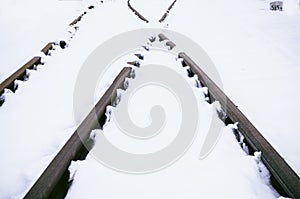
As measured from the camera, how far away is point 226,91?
275 centimetres

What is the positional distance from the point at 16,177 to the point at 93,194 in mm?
581

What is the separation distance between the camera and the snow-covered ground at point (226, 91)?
5.15 ft

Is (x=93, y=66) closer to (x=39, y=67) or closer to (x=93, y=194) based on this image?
(x=39, y=67)

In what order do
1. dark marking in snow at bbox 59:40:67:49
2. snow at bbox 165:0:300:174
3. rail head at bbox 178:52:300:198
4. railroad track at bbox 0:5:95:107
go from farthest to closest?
1. dark marking in snow at bbox 59:40:67:49
2. railroad track at bbox 0:5:95:107
3. snow at bbox 165:0:300:174
4. rail head at bbox 178:52:300:198

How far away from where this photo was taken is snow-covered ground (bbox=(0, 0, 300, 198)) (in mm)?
1569

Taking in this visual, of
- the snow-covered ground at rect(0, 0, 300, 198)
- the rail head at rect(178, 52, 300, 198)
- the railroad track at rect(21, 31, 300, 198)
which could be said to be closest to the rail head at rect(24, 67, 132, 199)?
the railroad track at rect(21, 31, 300, 198)

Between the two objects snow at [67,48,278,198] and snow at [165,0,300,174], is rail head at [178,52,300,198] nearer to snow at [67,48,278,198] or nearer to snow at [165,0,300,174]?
snow at [67,48,278,198]

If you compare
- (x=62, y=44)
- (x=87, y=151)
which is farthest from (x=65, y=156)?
(x=62, y=44)

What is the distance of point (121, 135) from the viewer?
2.04 m

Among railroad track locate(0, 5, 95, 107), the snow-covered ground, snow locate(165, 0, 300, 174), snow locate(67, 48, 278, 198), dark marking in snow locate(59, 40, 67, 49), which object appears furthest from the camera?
dark marking in snow locate(59, 40, 67, 49)

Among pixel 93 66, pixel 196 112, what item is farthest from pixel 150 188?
pixel 93 66

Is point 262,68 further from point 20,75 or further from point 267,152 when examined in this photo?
point 20,75

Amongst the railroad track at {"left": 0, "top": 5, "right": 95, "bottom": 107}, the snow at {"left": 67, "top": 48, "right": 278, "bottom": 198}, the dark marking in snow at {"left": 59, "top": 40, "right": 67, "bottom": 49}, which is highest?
the dark marking in snow at {"left": 59, "top": 40, "right": 67, "bottom": 49}

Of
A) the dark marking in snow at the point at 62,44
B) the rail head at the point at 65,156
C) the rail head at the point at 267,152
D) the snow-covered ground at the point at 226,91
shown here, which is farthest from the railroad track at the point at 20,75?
the rail head at the point at 267,152
